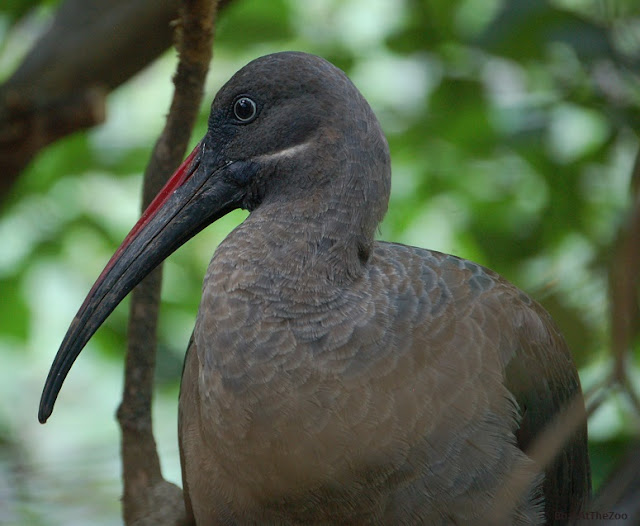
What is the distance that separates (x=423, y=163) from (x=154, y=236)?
1697mm

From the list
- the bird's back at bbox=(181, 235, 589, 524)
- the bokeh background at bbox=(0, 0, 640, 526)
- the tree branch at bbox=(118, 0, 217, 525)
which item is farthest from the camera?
the bokeh background at bbox=(0, 0, 640, 526)

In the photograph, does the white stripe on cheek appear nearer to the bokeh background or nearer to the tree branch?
the tree branch

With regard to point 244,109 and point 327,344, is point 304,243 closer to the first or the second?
point 327,344

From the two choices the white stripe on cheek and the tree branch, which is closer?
the white stripe on cheek

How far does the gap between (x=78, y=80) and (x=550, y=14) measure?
1874mm

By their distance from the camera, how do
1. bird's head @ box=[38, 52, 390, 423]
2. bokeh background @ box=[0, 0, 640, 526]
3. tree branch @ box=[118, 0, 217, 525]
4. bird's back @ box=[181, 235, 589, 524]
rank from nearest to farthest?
1. bird's back @ box=[181, 235, 589, 524]
2. bird's head @ box=[38, 52, 390, 423]
3. tree branch @ box=[118, 0, 217, 525]
4. bokeh background @ box=[0, 0, 640, 526]

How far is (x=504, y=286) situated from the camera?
2830 millimetres

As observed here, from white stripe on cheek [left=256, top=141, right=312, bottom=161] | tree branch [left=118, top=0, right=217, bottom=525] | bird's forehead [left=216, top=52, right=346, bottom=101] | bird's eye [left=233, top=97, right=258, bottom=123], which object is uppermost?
bird's forehead [left=216, top=52, right=346, bottom=101]

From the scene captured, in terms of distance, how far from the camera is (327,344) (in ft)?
7.79

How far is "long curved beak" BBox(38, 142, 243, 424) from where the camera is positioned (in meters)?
2.63

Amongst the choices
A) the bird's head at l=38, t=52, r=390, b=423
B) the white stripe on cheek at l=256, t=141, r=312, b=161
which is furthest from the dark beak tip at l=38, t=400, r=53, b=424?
the white stripe on cheek at l=256, t=141, r=312, b=161

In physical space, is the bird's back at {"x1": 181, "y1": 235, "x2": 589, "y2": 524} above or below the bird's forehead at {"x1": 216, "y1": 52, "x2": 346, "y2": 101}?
below

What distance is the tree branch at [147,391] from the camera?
2.82 m

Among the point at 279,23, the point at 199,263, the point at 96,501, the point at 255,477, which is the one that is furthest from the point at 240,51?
the point at 255,477
